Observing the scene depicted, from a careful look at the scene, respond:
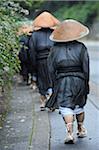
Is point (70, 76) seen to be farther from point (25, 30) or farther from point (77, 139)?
point (25, 30)

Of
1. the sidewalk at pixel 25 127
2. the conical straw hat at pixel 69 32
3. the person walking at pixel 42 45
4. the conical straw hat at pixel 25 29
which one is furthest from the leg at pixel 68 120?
the conical straw hat at pixel 25 29

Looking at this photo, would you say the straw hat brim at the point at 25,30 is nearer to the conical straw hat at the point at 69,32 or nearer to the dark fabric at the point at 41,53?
the dark fabric at the point at 41,53

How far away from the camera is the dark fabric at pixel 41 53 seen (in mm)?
11703

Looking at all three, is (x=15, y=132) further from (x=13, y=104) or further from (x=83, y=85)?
(x=13, y=104)

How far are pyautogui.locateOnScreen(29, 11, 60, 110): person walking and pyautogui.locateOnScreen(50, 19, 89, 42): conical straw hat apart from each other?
294 centimetres

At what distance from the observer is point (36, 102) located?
1305cm

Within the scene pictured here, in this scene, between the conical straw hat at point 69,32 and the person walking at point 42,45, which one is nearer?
the conical straw hat at point 69,32

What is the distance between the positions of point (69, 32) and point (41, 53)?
332 centimetres

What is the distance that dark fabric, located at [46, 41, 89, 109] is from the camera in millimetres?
8383

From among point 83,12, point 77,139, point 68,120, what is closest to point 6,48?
point 68,120

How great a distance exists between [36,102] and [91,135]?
4.20m

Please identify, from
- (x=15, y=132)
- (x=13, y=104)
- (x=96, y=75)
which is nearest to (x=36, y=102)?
(x=13, y=104)

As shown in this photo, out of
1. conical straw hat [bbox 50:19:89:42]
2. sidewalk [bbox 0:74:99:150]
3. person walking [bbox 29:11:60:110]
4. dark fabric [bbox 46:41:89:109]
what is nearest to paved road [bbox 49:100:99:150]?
sidewalk [bbox 0:74:99:150]

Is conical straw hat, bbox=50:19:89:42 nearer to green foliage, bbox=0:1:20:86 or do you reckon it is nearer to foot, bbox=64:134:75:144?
green foliage, bbox=0:1:20:86
